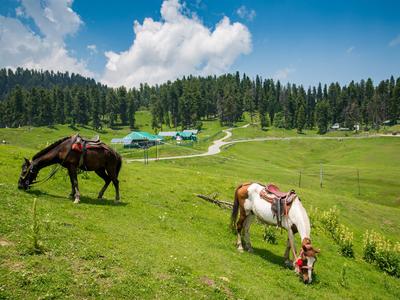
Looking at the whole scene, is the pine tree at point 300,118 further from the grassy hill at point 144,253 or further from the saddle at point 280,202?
the saddle at point 280,202

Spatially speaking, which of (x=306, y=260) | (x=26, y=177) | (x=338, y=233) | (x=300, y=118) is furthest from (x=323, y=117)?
(x=26, y=177)

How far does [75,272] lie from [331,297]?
964 cm

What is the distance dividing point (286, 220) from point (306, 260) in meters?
1.92

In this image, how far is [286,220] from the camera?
1390 cm

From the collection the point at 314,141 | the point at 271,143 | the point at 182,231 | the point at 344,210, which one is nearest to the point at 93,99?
the point at 271,143

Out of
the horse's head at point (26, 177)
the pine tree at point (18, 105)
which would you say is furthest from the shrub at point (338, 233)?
the pine tree at point (18, 105)

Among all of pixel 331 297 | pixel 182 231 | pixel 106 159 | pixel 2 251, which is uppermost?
pixel 106 159

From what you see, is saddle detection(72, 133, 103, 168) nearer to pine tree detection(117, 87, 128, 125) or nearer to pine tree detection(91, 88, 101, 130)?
pine tree detection(91, 88, 101, 130)

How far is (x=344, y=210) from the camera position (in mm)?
37688

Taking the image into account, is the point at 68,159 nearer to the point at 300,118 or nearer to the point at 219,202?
the point at 219,202

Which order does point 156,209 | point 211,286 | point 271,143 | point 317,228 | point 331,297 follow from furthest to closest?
point 271,143
point 317,228
point 156,209
point 331,297
point 211,286

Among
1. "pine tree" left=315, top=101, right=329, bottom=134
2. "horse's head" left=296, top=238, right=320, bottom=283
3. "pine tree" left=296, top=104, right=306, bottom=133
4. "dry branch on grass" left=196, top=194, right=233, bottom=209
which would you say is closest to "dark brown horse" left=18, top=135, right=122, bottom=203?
"dry branch on grass" left=196, top=194, right=233, bottom=209

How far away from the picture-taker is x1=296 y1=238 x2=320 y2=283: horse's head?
12.3 meters

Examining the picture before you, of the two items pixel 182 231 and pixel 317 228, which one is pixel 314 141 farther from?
pixel 182 231
